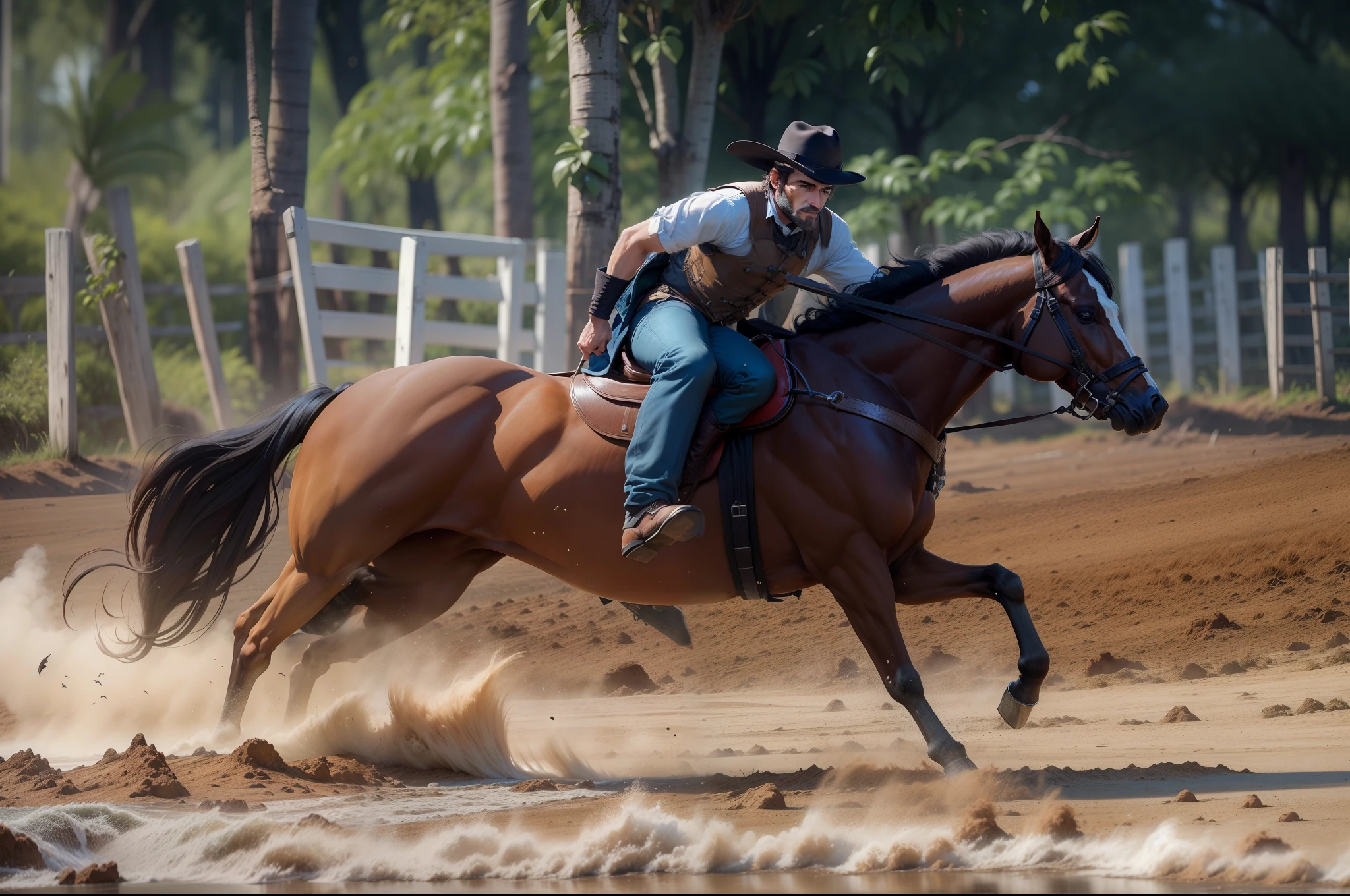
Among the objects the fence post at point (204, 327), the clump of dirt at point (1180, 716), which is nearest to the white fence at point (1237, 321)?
the clump of dirt at point (1180, 716)

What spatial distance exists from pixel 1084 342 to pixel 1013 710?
4.85 feet

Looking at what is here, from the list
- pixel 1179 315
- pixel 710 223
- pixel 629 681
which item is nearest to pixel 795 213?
pixel 710 223

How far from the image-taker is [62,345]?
1026 centimetres

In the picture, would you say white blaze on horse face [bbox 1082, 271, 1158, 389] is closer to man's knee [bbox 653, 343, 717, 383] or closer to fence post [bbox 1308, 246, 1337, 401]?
man's knee [bbox 653, 343, 717, 383]

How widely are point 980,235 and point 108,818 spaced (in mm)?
4035

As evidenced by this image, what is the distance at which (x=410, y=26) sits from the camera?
56.2ft

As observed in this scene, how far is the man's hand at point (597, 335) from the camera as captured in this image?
583cm

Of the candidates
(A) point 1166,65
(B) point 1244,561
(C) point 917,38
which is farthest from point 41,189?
(B) point 1244,561

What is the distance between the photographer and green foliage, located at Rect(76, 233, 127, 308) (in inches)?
429

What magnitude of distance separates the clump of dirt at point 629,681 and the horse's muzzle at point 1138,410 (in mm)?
3418

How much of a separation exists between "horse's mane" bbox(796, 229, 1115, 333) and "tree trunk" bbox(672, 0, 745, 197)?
556 cm

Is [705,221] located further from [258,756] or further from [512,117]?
[512,117]

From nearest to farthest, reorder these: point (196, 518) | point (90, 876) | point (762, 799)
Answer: point (90, 876)
point (762, 799)
point (196, 518)

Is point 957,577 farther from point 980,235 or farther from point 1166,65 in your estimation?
point 1166,65
